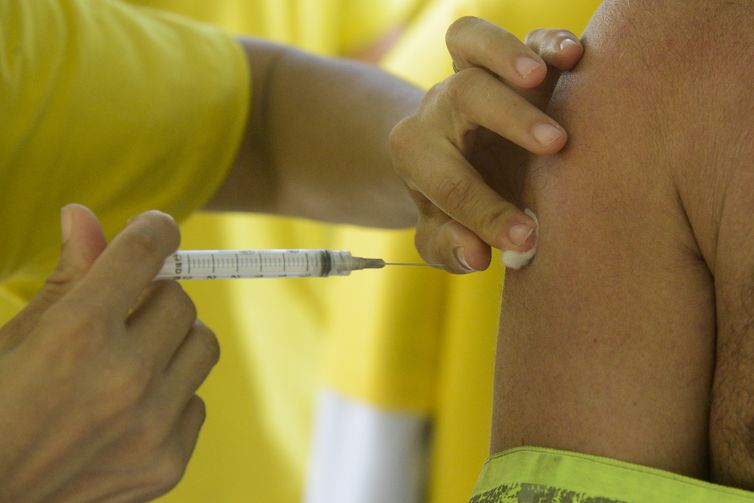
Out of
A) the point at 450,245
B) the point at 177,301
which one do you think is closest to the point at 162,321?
the point at 177,301

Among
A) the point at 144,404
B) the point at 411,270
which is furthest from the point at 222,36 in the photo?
the point at 144,404

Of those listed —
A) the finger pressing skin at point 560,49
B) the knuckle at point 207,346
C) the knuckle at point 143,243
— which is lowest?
the knuckle at point 207,346

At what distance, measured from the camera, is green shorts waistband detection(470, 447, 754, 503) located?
58cm

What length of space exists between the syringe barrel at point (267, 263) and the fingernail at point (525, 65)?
30 centimetres

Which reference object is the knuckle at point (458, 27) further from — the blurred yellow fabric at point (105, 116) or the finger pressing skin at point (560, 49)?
the blurred yellow fabric at point (105, 116)

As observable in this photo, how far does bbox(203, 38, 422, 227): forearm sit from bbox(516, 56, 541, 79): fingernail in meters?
0.41

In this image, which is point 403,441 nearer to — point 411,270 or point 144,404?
point 411,270

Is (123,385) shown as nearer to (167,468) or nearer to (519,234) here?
(167,468)

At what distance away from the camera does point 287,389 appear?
6.84 ft

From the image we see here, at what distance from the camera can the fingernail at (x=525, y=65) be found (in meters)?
0.76

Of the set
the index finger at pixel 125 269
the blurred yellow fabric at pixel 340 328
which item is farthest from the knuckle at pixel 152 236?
the blurred yellow fabric at pixel 340 328

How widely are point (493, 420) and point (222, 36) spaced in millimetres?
815

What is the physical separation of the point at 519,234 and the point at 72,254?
41 centimetres

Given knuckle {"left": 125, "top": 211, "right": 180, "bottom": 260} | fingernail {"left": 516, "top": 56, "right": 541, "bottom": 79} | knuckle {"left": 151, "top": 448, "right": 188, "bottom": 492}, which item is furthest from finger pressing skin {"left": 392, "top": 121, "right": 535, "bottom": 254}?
knuckle {"left": 151, "top": 448, "right": 188, "bottom": 492}
